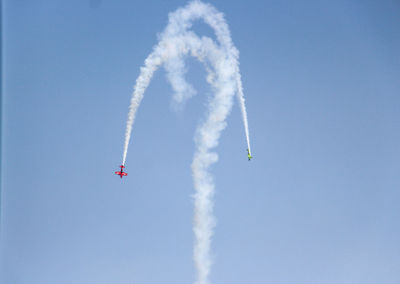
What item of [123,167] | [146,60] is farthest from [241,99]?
[123,167]

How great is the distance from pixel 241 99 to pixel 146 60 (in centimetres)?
871

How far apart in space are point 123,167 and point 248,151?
36.3 feet

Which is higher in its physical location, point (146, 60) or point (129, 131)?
point (146, 60)

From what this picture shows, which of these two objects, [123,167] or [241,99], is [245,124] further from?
[123,167]

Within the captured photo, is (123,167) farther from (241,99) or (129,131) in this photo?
(241,99)

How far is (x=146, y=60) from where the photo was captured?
4941 cm

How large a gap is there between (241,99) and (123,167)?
11.8 m

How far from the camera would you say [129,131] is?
49781 mm

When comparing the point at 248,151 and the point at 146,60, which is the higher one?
the point at 146,60

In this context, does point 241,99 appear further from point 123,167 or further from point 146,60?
point 123,167

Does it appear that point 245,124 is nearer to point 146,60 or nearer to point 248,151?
point 248,151

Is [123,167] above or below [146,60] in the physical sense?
below

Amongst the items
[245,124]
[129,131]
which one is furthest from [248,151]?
[129,131]

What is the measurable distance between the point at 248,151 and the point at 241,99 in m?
4.82
